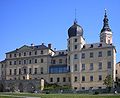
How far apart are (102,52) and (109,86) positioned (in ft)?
34.7

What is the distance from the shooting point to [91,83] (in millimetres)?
73500

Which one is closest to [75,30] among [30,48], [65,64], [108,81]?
[65,64]

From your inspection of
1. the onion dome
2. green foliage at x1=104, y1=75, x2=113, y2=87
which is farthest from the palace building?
green foliage at x1=104, y1=75, x2=113, y2=87

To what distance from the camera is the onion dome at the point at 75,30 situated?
77625 mm

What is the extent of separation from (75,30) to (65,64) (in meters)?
9.90

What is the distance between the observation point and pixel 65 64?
81.1 metres

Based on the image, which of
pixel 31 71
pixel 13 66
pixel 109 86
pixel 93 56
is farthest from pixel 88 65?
pixel 13 66

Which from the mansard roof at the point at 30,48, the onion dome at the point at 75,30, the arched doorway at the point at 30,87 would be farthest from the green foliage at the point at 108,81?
the mansard roof at the point at 30,48

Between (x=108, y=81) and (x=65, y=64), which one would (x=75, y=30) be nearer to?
(x=65, y=64)

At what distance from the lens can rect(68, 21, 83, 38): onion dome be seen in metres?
77.6

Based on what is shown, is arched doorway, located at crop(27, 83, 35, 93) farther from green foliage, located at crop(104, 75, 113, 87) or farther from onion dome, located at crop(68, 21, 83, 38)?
green foliage, located at crop(104, 75, 113, 87)

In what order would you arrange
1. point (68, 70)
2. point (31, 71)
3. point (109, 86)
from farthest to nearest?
point (31, 71) → point (68, 70) → point (109, 86)

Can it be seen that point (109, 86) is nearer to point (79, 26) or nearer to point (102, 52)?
point (102, 52)

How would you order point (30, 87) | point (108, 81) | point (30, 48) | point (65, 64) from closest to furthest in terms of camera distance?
point (108, 81), point (30, 87), point (65, 64), point (30, 48)
